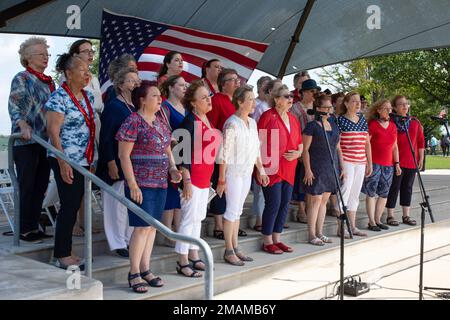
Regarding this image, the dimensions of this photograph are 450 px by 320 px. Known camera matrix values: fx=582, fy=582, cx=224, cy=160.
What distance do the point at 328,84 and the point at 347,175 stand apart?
3341 centimetres

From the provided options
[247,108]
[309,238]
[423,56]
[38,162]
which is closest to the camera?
[38,162]

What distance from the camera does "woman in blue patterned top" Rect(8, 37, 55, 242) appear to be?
490 centimetres

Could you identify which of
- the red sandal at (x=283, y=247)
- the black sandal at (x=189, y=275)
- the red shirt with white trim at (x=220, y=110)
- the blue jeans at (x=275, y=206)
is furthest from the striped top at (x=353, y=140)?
the black sandal at (x=189, y=275)

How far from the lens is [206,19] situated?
9828 millimetres

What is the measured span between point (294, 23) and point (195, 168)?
6.49 m

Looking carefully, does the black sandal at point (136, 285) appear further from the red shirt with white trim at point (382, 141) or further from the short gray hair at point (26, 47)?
the red shirt with white trim at point (382, 141)

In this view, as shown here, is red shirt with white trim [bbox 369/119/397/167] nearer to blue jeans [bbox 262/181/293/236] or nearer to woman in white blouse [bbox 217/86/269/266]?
blue jeans [bbox 262/181/293/236]

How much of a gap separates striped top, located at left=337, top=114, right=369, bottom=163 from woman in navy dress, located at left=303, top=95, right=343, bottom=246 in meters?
0.43

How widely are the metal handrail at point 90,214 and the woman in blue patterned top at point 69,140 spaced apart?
0.18 meters

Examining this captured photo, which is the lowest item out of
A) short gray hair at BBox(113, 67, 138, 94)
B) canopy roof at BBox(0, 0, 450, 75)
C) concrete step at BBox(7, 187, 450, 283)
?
concrete step at BBox(7, 187, 450, 283)

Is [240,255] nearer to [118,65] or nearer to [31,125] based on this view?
[118,65]

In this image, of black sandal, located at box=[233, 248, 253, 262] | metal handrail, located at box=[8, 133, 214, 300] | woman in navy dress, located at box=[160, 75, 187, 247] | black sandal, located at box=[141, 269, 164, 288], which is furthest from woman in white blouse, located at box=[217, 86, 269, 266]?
metal handrail, located at box=[8, 133, 214, 300]
